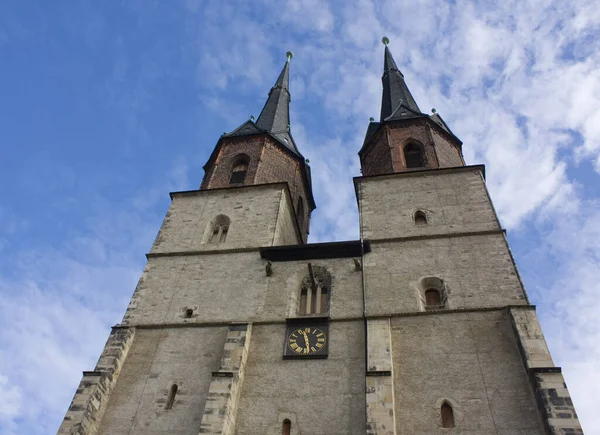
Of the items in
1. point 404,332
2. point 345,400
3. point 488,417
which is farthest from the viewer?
point 404,332

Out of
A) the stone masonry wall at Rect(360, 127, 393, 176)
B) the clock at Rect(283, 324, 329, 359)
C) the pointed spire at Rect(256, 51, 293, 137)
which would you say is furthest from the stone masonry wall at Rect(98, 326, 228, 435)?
the pointed spire at Rect(256, 51, 293, 137)

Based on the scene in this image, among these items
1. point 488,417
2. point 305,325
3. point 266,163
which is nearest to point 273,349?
point 305,325

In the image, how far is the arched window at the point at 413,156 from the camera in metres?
18.2

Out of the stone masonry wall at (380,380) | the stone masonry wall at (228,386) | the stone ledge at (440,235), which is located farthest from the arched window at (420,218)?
the stone masonry wall at (228,386)

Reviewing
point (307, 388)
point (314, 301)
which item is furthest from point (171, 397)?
point (314, 301)

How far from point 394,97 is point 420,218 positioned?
9.56 m

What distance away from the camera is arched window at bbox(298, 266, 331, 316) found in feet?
43.2

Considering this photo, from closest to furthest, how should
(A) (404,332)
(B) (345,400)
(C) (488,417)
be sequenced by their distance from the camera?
(C) (488,417)
(B) (345,400)
(A) (404,332)

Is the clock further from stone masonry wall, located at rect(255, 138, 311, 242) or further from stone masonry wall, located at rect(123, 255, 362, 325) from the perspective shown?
stone masonry wall, located at rect(255, 138, 311, 242)

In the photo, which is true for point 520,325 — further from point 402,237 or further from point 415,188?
point 415,188

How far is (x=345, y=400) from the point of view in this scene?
10.8 m

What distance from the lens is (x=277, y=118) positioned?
23438mm

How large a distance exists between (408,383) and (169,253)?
751 centimetres

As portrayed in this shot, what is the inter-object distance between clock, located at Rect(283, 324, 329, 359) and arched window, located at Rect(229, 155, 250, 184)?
7.63 meters
